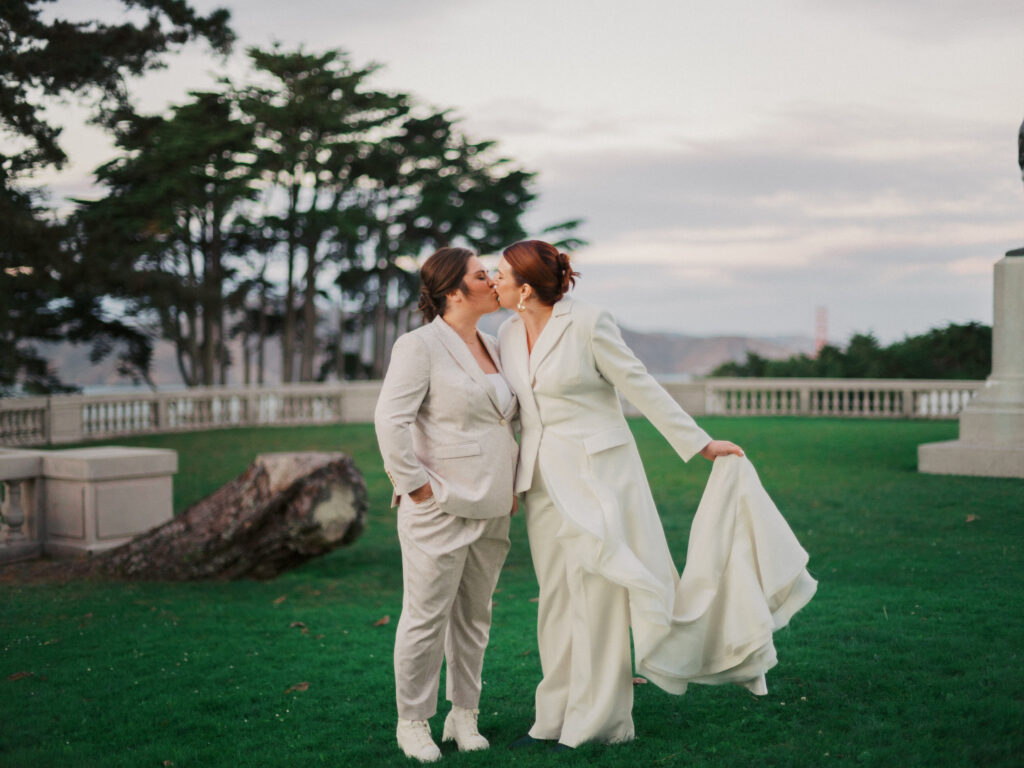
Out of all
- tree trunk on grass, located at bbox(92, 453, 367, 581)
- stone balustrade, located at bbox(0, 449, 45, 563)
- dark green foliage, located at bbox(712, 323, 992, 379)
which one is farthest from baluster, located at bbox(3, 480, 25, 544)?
dark green foliage, located at bbox(712, 323, 992, 379)

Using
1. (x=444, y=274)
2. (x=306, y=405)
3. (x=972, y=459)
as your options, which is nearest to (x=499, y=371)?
(x=444, y=274)

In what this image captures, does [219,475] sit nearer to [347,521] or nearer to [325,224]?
[347,521]

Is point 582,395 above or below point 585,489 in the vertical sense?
above

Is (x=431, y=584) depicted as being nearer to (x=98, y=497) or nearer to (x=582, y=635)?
(x=582, y=635)

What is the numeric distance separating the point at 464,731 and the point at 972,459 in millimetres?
8756

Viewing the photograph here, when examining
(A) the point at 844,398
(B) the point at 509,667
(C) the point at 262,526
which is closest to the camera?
(B) the point at 509,667

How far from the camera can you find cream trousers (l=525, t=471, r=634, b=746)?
154 inches

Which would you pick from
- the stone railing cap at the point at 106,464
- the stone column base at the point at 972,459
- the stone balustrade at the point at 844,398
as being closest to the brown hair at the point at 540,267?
the stone railing cap at the point at 106,464

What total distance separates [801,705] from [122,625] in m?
4.46

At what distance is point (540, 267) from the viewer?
394cm

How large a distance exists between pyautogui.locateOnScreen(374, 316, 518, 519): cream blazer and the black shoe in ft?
3.21

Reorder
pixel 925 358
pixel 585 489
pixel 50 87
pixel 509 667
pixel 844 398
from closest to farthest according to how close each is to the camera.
→ pixel 585 489 → pixel 509 667 → pixel 50 87 → pixel 844 398 → pixel 925 358

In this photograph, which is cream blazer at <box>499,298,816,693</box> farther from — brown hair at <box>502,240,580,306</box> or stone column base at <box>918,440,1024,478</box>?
stone column base at <box>918,440,1024,478</box>

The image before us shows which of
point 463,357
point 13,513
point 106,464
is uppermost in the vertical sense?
point 463,357
